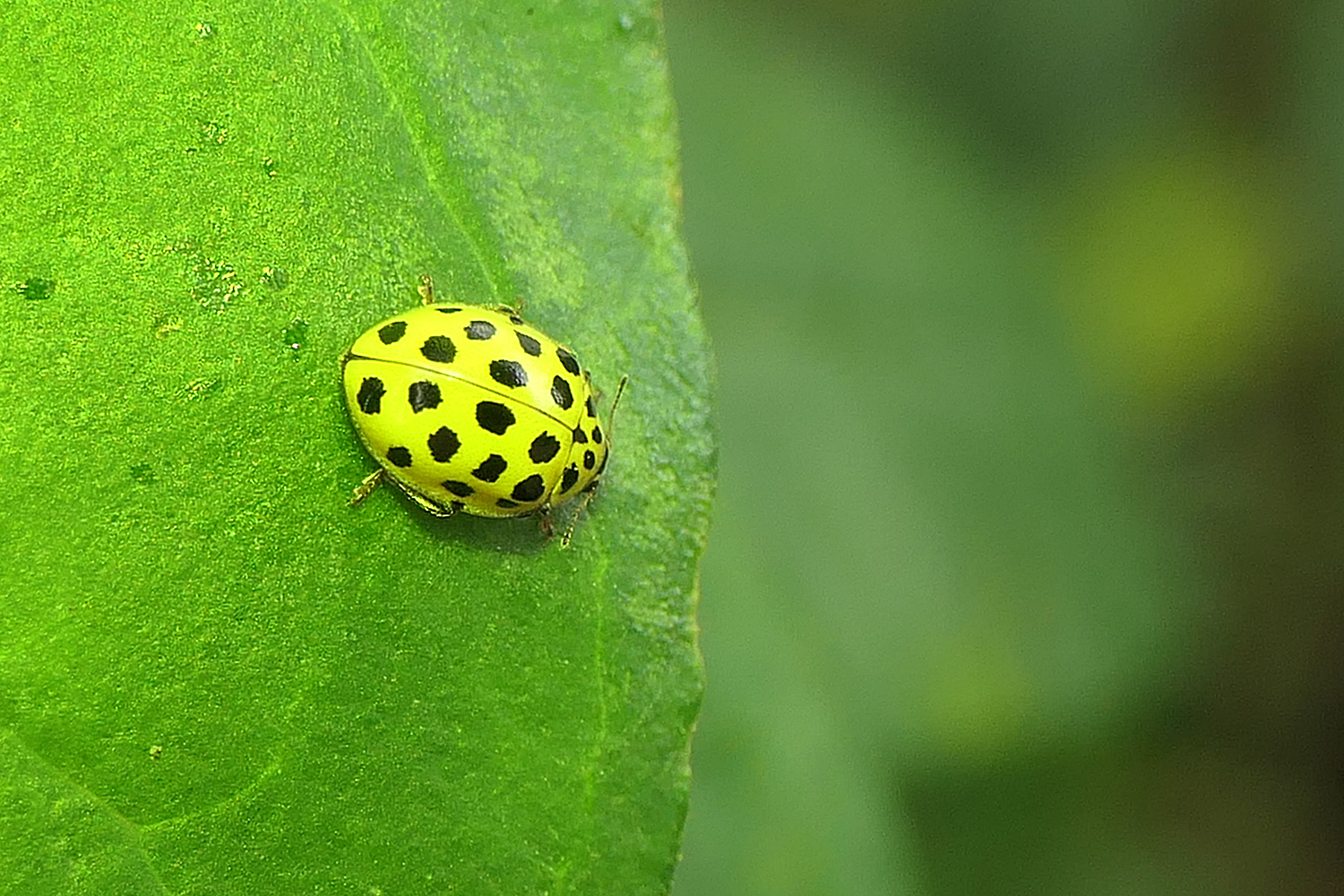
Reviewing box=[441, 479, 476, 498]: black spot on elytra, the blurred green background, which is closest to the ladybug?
box=[441, 479, 476, 498]: black spot on elytra

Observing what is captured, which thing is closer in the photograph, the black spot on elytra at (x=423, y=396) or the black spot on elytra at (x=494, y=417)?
the black spot on elytra at (x=423, y=396)

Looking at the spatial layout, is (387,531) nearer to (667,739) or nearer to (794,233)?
(667,739)

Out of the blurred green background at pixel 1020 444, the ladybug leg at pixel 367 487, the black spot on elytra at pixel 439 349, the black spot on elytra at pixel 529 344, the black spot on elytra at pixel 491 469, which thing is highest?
the black spot on elytra at pixel 529 344

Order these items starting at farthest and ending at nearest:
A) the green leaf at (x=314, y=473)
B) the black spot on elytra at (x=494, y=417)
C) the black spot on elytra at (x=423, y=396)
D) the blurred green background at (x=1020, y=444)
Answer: the blurred green background at (x=1020, y=444) → the black spot on elytra at (x=494, y=417) → the black spot on elytra at (x=423, y=396) → the green leaf at (x=314, y=473)

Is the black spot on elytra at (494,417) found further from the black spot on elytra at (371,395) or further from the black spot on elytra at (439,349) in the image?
the black spot on elytra at (371,395)

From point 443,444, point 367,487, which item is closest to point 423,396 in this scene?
point 443,444

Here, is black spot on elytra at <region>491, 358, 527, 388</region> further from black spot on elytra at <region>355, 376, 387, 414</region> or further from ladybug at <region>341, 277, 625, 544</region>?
black spot on elytra at <region>355, 376, 387, 414</region>

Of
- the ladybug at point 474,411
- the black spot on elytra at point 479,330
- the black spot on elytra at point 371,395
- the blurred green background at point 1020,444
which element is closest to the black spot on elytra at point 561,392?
the ladybug at point 474,411
